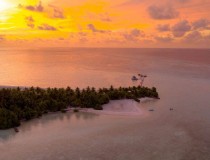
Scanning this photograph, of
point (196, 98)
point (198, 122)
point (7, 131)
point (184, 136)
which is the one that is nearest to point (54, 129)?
point (7, 131)

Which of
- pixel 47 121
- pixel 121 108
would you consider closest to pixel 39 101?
pixel 47 121

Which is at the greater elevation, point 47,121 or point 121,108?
point 121,108

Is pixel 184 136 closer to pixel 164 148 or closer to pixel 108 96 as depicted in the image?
pixel 164 148

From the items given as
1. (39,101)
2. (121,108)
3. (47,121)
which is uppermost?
(39,101)

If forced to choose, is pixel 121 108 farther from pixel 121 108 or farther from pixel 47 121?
pixel 47 121

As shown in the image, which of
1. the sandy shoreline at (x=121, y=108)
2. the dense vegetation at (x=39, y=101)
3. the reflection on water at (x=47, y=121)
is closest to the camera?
the reflection on water at (x=47, y=121)

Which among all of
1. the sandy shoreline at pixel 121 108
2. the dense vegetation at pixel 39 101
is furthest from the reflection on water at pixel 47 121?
the sandy shoreline at pixel 121 108

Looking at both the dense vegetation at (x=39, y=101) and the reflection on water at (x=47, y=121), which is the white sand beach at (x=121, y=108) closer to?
the dense vegetation at (x=39, y=101)

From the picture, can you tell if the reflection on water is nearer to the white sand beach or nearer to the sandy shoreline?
the sandy shoreline
